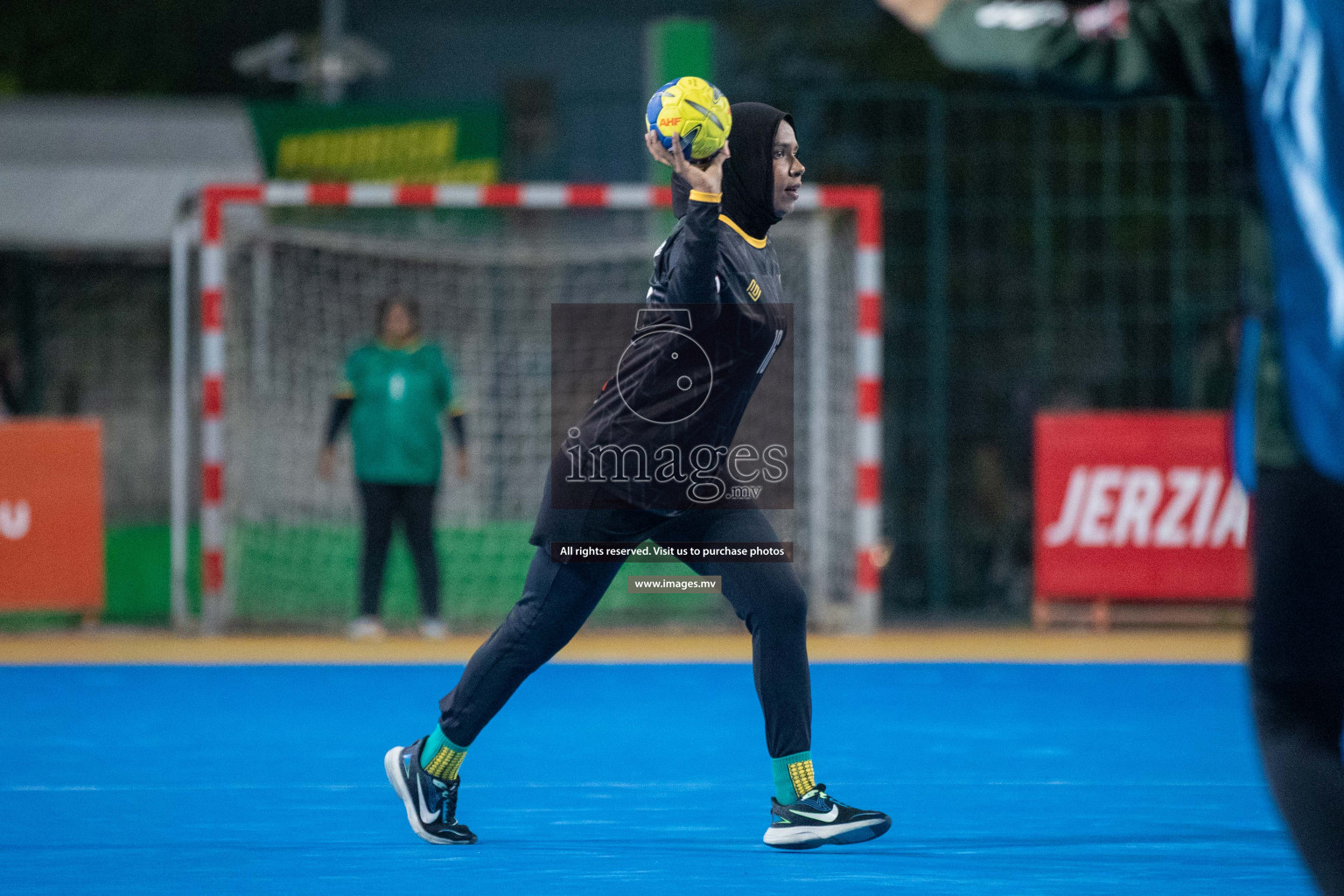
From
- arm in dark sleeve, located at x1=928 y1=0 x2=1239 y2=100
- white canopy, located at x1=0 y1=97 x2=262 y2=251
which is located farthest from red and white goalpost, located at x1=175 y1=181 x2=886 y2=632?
arm in dark sleeve, located at x1=928 y1=0 x2=1239 y2=100

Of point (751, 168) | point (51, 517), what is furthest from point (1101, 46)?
point (51, 517)

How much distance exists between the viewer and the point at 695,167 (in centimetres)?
432

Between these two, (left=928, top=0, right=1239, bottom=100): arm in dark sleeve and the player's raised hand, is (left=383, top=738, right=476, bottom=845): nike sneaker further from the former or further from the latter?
(left=928, top=0, right=1239, bottom=100): arm in dark sleeve

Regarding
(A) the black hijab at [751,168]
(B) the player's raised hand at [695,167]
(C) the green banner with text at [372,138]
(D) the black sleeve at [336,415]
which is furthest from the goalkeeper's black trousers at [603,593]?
(C) the green banner with text at [372,138]

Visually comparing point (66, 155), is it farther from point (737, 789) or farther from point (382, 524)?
point (737, 789)

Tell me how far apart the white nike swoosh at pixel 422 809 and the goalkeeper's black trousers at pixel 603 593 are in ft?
0.55

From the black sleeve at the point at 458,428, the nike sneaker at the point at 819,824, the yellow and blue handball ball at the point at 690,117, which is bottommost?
the nike sneaker at the point at 819,824

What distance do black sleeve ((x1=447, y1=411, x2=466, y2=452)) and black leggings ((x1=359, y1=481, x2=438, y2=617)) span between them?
29 centimetres

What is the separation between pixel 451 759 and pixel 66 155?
43.9 feet

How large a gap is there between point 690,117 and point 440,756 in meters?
1.75

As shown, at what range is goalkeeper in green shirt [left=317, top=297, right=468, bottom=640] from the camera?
1073 centimetres

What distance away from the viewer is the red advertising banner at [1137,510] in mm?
11398

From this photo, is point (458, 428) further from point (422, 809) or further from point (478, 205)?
point (422, 809)

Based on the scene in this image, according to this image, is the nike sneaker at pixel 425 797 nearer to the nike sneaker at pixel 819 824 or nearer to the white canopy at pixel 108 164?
the nike sneaker at pixel 819 824
